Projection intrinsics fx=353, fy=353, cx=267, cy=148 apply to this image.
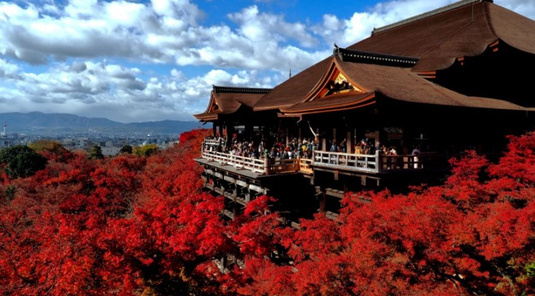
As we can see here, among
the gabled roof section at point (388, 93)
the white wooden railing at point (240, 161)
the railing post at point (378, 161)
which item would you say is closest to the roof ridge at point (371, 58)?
the gabled roof section at point (388, 93)

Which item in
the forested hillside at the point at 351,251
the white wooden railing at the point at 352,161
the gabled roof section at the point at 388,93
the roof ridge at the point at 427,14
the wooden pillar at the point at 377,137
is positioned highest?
the roof ridge at the point at 427,14

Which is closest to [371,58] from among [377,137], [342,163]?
[377,137]

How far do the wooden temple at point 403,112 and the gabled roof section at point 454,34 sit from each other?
0.10m

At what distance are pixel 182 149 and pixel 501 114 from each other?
42220 mm

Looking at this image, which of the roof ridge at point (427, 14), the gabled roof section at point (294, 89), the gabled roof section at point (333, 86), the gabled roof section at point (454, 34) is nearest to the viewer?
the gabled roof section at point (333, 86)

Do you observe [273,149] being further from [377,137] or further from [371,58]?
[377,137]

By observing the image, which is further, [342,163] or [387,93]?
[342,163]

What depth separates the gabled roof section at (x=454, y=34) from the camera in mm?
17359

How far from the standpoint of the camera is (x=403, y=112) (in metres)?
14.6

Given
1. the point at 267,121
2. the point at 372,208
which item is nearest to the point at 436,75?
the point at 372,208

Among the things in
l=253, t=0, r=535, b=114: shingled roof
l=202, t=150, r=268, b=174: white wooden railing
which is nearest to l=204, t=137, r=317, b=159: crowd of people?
l=202, t=150, r=268, b=174: white wooden railing

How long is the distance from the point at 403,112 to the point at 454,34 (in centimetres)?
834

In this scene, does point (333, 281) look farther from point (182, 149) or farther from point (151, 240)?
point (182, 149)

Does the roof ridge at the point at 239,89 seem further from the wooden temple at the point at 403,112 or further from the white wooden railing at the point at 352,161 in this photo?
the white wooden railing at the point at 352,161
